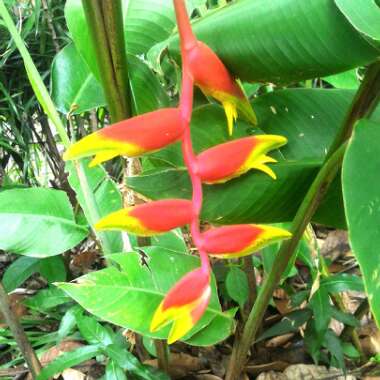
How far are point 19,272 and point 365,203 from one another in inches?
37.7

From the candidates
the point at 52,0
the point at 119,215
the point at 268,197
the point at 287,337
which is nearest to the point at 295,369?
the point at 287,337

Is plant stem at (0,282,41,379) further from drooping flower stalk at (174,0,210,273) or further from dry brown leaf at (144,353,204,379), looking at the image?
drooping flower stalk at (174,0,210,273)

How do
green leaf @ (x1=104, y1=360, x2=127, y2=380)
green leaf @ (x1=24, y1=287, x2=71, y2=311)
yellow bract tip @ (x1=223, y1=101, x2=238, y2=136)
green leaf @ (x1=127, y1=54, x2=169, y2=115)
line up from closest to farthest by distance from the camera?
1. yellow bract tip @ (x1=223, y1=101, x2=238, y2=136)
2. green leaf @ (x1=127, y1=54, x2=169, y2=115)
3. green leaf @ (x1=104, y1=360, x2=127, y2=380)
4. green leaf @ (x1=24, y1=287, x2=71, y2=311)

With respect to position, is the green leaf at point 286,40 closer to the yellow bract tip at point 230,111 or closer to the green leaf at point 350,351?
the yellow bract tip at point 230,111

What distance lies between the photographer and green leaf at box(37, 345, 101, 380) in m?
0.83

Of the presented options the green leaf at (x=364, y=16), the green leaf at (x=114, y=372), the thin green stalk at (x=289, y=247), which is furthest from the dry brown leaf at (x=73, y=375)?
the green leaf at (x=364, y=16)

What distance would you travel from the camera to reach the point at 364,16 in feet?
1.37

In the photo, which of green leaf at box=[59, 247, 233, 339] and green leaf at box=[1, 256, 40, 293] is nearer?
green leaf at box=[59, 247, 233, 339]

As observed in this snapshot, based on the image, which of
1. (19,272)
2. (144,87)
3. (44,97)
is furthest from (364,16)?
(19,272)

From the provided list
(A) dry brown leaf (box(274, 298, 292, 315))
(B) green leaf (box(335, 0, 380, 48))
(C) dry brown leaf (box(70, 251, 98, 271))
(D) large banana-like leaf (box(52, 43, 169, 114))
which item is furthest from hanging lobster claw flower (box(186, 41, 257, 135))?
(C) dry brown leaf (box(70, 251, 98, 271))

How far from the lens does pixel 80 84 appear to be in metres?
0.95

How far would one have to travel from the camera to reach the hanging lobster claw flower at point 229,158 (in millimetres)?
402

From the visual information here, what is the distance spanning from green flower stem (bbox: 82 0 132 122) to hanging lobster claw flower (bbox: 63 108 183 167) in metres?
0.19

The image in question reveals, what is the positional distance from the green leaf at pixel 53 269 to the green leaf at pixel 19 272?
0.11 feet
